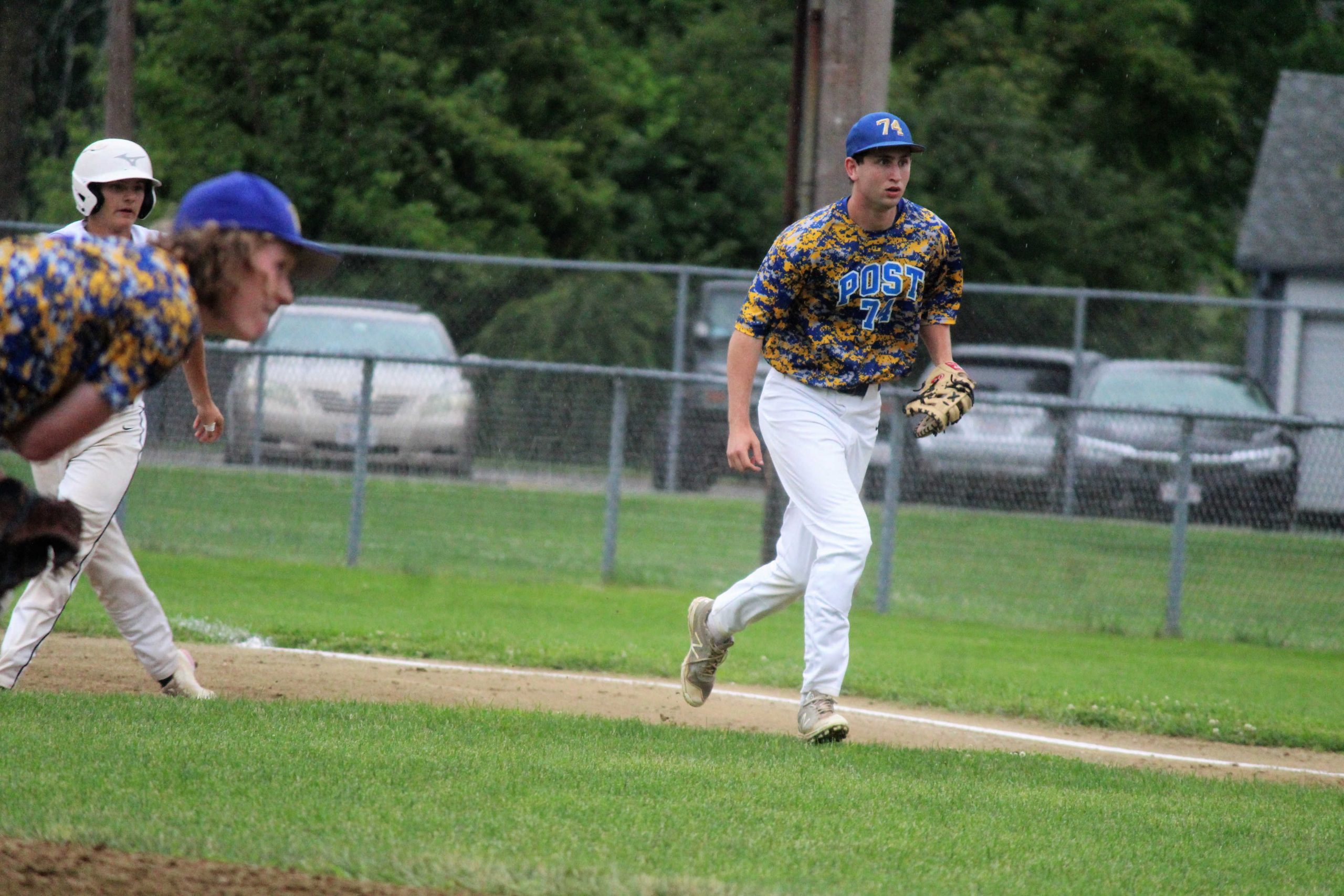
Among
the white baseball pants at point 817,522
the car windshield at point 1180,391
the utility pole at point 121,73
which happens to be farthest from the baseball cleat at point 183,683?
the car windshield at point 1180,391

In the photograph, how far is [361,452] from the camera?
11.8 metres

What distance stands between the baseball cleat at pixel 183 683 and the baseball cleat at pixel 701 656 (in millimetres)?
1971

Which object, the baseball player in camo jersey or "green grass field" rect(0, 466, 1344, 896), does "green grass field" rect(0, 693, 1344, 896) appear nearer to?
"green grass field" rect(0, 466, 1344, 896)

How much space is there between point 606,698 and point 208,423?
7.47 feet

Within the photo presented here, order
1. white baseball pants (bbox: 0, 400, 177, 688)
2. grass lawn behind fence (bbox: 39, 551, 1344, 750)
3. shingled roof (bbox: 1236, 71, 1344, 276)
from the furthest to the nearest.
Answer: shingled roof (bbox: 1236, 71, 1344, 276)
grass lawn behind fence (bbox: 39, 551, 1344, 750)
white baseball pants (bbox: 0, 400, 177, 688)

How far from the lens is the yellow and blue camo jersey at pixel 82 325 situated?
321 cm

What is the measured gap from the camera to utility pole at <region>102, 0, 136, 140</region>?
14867 millimetres

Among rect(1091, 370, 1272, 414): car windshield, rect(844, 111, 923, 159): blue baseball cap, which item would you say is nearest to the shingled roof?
rect(1091, 370, 1272, 414): car windshield

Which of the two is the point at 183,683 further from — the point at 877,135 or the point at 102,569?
the point at 877,135

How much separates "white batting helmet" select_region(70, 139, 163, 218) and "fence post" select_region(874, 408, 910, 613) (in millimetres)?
6361

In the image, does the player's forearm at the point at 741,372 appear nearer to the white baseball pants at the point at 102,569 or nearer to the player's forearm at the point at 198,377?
the player's forearm at the point at 198,377

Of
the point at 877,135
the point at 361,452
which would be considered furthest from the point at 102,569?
the point at 361,452

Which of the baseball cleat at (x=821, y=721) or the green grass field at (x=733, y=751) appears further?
the baseball cleat at (x=821, y=721)

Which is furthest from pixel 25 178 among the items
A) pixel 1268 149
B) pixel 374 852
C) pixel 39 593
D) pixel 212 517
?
pixel 374 852
